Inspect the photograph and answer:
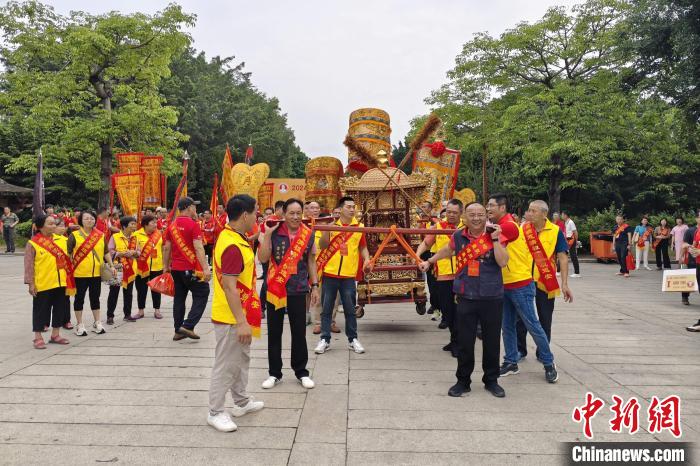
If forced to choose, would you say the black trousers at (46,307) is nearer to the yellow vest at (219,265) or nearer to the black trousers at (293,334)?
the black trousers at (293,334)

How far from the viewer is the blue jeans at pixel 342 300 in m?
6.16

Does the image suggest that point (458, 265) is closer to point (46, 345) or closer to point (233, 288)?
point (233, 288)

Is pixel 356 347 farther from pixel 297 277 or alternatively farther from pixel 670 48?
pixel 670 48

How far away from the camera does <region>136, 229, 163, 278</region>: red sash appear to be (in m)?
7.90

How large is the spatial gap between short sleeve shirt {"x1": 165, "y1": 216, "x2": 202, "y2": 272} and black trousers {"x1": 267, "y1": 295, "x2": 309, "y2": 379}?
2313 millimetres

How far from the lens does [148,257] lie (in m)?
8.00

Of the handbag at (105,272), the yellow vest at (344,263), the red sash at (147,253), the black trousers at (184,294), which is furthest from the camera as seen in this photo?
the red sash at (147,253)

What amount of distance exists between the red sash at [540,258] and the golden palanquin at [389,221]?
2084 millimetres

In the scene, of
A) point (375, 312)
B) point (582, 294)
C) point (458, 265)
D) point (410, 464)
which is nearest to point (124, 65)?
point (375, 312)

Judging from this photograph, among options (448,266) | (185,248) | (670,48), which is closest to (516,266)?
(448,266)

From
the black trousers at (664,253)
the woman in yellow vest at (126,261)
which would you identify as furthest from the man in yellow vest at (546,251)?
the black trousers at (664,253)

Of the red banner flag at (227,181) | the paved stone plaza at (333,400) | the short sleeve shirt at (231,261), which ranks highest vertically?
the red banner flag at (227,181)

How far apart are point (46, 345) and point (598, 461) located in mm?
5981

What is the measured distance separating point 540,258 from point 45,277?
5.58 metres
